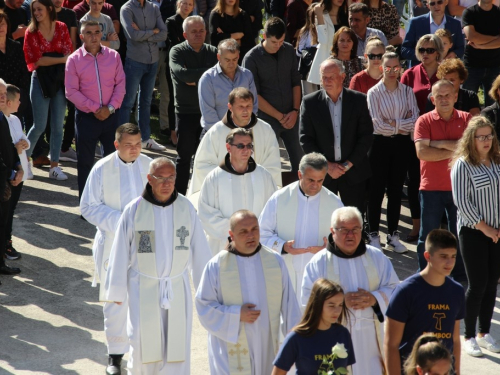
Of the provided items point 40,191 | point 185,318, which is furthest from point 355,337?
point 40,191

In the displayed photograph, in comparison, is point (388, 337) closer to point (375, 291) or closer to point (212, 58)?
point (375, 291)

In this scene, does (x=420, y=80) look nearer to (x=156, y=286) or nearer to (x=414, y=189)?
(x=414, y=189)

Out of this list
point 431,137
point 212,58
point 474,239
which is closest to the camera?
point 474,239

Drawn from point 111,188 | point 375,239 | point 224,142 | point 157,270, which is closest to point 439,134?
point 375,239

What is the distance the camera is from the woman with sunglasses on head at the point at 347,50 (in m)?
10.7

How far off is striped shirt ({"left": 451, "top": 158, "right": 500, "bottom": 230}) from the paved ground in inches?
50.1

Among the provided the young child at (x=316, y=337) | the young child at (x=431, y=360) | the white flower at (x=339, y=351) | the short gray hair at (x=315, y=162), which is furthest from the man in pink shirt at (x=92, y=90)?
the young child at (x=431, y=360)

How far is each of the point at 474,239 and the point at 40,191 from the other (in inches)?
250

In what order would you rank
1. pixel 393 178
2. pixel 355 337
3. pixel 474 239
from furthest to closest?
pixel 393 178
pixel 474 239
pixel 355 337

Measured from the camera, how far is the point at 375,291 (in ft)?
21.7

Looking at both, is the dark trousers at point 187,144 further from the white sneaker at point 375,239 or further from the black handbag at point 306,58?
the white sneaker at point 375,239

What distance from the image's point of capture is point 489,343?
27.1 ft

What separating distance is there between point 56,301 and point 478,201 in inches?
166

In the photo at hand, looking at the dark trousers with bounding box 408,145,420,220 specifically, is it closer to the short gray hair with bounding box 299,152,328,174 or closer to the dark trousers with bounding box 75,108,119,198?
the short gray hair with bounding box 299,152,328,174
